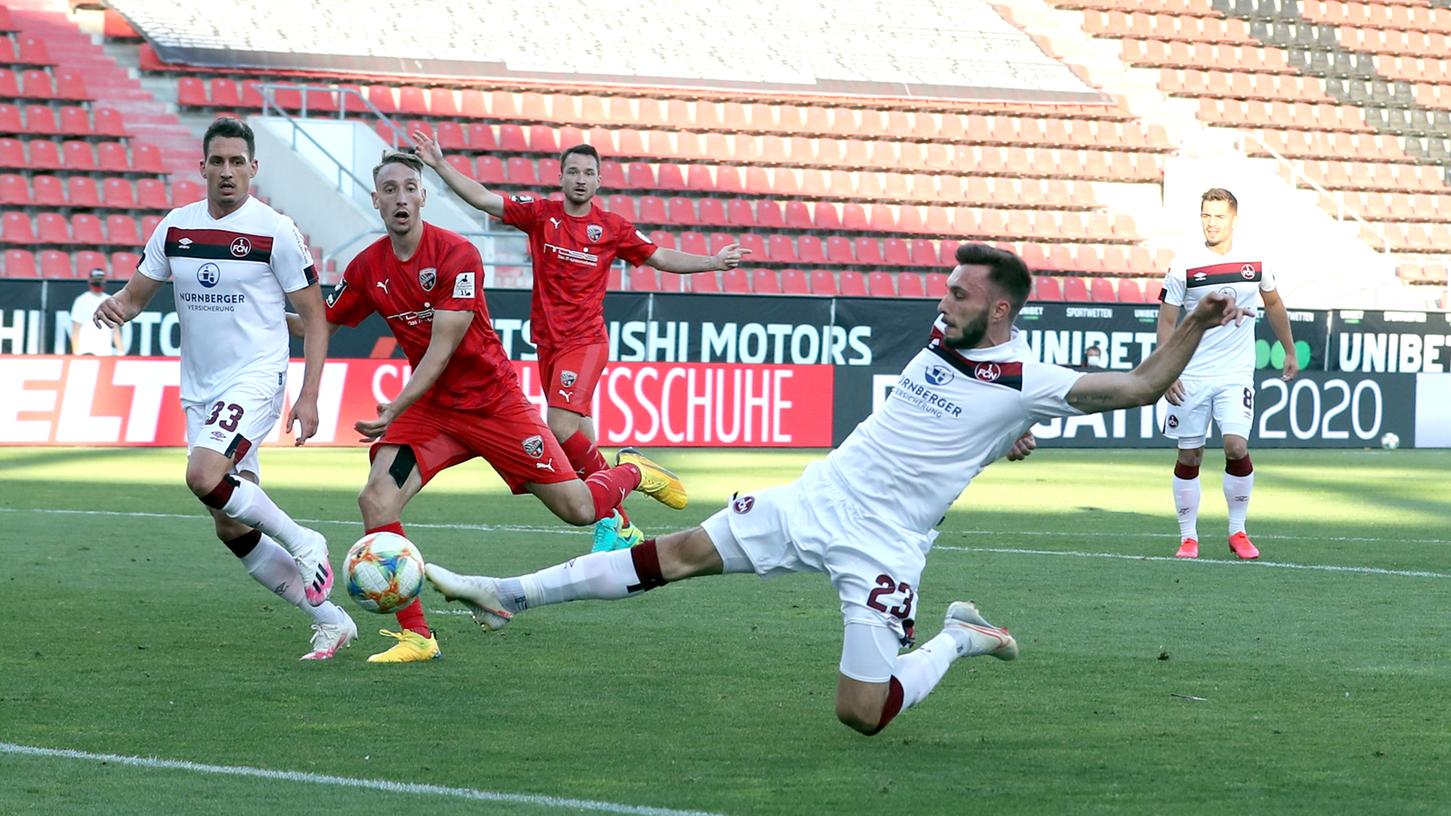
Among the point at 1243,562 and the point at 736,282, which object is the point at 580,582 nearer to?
the point at 1243,562

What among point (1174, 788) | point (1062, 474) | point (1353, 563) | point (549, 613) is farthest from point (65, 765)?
point (1062, 474)

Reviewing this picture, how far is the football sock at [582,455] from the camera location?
10625 millimetres

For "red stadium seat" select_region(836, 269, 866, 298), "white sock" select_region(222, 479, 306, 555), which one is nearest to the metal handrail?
"red stadium seat" select_region(836, 269, 866, 298)

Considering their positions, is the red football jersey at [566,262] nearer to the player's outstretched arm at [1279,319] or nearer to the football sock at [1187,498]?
the football sock at [1187,498]

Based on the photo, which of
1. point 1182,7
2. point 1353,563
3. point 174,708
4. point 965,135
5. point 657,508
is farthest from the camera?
point 1182,7

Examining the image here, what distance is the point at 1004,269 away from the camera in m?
5.75

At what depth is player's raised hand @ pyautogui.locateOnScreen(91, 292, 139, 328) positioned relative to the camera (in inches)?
286

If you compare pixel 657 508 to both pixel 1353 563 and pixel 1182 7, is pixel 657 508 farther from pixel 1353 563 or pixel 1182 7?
pixel 1182 7

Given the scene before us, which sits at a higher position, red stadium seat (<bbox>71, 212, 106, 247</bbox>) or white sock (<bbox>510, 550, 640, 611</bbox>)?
red stadium seat (<bbox>71, 212, 106, 247</bbox>)

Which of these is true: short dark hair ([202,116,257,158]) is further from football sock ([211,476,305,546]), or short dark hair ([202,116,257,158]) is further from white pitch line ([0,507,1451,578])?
white pitch line ([0,507,1451,578])

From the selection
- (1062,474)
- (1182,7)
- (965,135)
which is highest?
(1182,7)

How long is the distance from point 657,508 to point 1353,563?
17.1ft

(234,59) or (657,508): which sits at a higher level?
(234,59)

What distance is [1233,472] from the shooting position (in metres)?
11.6
